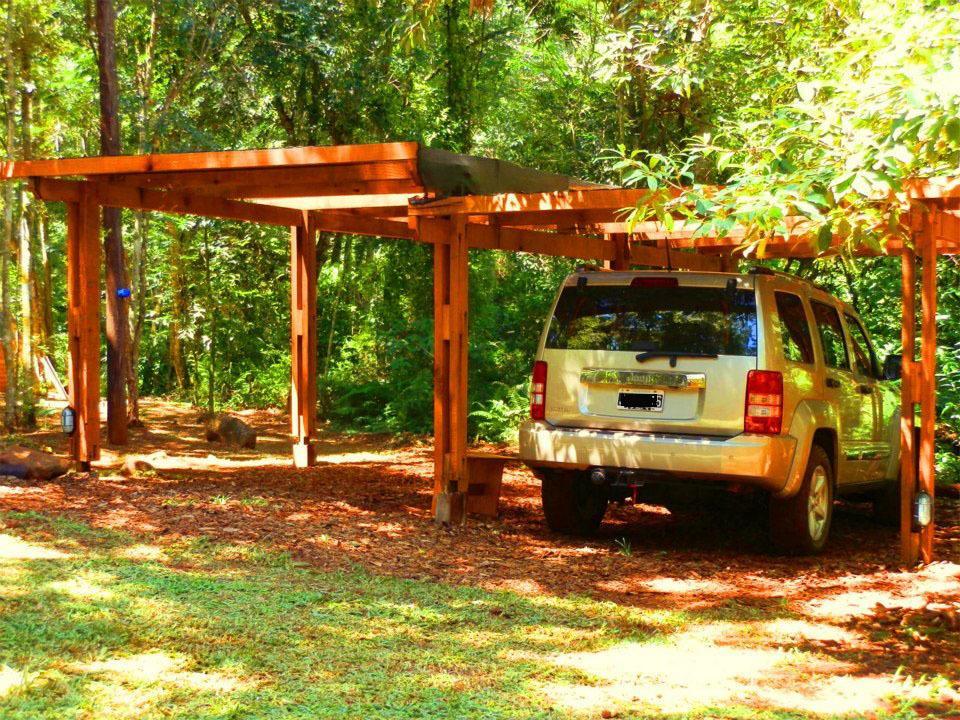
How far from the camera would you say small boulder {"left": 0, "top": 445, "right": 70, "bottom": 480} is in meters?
9.96

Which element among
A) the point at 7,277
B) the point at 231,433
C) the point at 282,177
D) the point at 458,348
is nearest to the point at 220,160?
the point at 282,177

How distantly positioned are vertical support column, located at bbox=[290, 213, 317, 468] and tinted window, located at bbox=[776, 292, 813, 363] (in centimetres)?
606

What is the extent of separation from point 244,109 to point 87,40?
302 cm

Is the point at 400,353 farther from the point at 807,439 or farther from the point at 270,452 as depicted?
the point at 807,439

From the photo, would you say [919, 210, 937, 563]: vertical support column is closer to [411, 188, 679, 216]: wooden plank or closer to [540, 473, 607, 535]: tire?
[411, 188, 679, 216]: wooden plank

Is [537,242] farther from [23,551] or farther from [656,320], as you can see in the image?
[23,551]

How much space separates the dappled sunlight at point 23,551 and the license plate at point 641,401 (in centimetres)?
380

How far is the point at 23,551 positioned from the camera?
7.03 m

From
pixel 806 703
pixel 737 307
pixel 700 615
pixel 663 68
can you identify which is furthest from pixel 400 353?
pixel 806 703

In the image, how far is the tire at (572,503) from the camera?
338 inches

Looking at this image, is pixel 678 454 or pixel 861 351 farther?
pixel 861 351

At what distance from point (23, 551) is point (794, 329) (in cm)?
537

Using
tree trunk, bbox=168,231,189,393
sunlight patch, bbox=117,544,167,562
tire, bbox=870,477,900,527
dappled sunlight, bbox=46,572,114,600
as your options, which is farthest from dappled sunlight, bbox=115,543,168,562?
tree trunk, bbox=168,231,189,393

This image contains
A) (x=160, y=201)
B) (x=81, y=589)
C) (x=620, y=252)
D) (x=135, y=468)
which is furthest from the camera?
(x=620, y=252)
